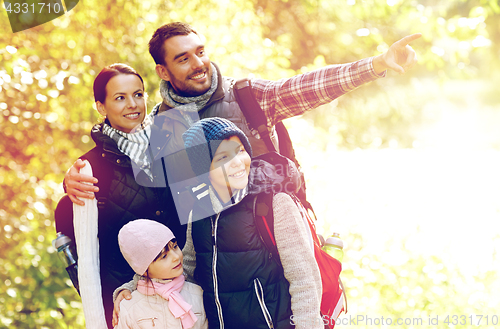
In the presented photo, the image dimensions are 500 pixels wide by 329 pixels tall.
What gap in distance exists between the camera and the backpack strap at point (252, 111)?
2348 mm

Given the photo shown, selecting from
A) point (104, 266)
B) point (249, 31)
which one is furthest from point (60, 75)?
point (104, 266)

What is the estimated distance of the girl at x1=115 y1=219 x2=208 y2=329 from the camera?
181 centimetres

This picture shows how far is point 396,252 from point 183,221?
2.90m

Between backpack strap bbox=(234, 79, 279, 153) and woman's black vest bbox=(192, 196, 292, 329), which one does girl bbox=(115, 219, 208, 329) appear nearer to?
woman's black vest bbox=(192, 196, 292, 329)

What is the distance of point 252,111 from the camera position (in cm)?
236

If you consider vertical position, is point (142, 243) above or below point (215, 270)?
above

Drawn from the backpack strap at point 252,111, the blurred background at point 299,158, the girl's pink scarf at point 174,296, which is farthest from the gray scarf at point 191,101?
the blurred background at point 299,158

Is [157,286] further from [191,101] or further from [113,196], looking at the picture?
[191,101]

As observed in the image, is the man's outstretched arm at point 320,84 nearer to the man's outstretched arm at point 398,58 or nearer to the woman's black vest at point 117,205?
the man's outstretched arm at point 398,58

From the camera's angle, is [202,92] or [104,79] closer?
[104,79]

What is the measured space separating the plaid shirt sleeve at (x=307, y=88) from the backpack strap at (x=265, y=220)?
78cm

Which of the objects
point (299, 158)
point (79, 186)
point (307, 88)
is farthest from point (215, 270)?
point (299, 158)

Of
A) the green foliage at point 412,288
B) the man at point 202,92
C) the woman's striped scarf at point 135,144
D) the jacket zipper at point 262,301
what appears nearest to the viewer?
the jacket zipper at point 262,301

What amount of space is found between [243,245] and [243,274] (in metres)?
0.12
